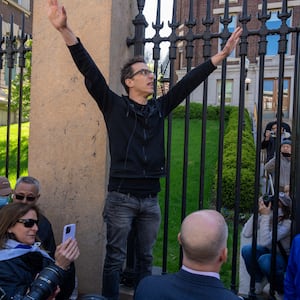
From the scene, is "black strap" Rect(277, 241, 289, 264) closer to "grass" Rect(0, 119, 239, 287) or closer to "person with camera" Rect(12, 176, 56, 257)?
"grass" Rect(0, 119, 239, 287)

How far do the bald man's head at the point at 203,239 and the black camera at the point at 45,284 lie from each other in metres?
0.89

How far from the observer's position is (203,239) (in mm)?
1674

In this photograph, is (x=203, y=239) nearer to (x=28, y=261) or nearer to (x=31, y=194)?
(x=28, y=261)

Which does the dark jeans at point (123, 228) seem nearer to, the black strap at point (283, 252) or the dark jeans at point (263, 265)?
the dark jeans at point (263, 265)

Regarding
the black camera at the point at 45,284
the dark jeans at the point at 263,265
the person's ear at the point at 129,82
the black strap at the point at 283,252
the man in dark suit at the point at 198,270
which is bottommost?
the dark jeans at the point at 263,265

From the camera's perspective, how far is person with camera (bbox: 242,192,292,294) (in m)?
3.38

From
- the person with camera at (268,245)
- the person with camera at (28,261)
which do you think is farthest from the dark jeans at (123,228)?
the person with camera at (268,245)

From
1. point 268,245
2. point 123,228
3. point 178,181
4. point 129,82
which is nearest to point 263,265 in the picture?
point 268,245

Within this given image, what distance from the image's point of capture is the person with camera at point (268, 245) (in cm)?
338

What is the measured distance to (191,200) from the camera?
23.5 ft

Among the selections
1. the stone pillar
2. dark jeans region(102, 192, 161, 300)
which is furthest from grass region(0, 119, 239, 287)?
dark jeans region(102, 192, 161, 300)

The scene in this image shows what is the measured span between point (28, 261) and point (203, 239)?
1272 mm

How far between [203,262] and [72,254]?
0.98m

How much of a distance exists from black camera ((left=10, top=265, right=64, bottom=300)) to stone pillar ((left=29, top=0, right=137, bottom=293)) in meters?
1.21
